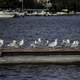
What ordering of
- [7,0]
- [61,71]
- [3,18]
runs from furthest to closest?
[7,0] → [3,18] → [61,71]

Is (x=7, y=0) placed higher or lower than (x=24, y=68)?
lower

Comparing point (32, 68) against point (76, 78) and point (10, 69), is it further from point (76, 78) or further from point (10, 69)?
point (76, 78)

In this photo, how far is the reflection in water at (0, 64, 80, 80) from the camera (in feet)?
103

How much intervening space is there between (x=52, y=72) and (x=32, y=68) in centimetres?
166

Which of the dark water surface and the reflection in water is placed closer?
the reflection in water

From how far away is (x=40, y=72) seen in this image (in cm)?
3303

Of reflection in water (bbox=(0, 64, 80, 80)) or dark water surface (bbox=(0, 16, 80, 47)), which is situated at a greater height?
reflection in water (bbox=(0, 64, 80, 80))

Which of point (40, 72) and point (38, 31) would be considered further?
point (38, 31)

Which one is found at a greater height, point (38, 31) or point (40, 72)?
point (40, 72)

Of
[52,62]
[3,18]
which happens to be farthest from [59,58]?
[3,18]

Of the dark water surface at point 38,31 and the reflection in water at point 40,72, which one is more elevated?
the reflection in water at point 40,72

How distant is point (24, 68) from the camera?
112 feet

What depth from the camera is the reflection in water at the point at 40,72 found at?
31484mm

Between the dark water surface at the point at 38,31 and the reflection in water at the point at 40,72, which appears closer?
the reflection in water at the point at 40,72
